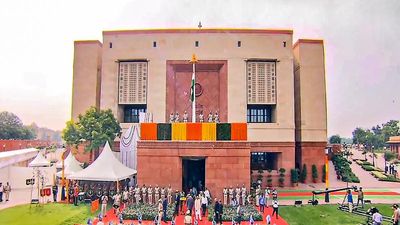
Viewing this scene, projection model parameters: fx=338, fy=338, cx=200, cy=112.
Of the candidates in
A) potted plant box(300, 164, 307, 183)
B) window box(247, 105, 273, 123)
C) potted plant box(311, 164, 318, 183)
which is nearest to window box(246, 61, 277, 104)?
window box(247, 105, 273, 123)

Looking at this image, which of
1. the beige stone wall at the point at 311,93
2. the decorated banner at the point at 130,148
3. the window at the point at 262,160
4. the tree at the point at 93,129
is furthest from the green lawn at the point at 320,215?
the tree at the point at 93,129

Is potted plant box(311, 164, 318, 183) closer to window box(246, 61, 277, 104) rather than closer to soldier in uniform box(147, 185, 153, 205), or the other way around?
window box(246, 61, 277, 104)

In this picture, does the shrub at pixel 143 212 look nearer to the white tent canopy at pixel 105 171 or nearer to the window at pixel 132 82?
the white tent canopy at pixel 105 171

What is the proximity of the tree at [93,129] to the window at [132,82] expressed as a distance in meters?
3.60

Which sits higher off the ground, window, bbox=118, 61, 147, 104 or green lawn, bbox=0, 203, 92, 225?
window, bbox=118, 61, 147, 104

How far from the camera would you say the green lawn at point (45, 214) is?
19.5 meters

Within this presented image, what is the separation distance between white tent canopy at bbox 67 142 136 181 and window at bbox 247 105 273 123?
16177 millimetres

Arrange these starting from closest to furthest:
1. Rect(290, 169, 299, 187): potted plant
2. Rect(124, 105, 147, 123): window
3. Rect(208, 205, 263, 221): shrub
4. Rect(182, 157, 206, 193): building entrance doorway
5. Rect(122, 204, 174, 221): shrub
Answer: Rect(208, 205, 263, 221): shrub → Rect(122, 204, 174, 221): shrub → Rect(182, 157, 206, 193): building entrance doorway → Rect(290, 169, 299, 187): potted plant → Rect(124, 105, 147, 123): window

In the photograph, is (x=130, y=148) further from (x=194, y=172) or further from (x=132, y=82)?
(x=132, y=82)

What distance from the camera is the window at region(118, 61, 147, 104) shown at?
36.8 meters

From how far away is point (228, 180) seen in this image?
23891 millimetres

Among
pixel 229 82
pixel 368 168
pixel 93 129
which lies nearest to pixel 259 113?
pixel 229 82

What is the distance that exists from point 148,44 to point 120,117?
8590 mm

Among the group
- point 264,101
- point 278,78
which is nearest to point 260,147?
point 264,101
